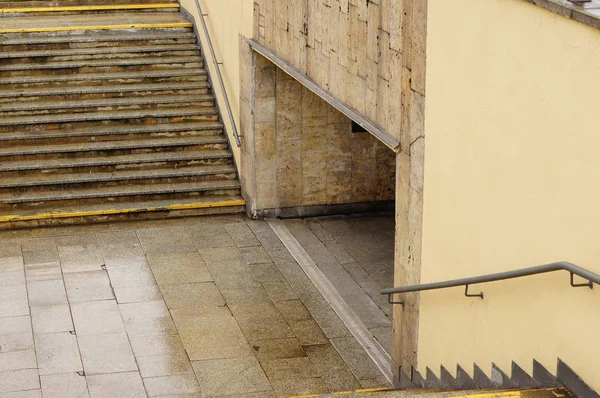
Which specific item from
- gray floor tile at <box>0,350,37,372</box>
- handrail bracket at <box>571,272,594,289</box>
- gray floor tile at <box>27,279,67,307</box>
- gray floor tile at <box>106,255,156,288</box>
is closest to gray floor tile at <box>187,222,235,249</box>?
gray floor tile at <box>106,255,156,288</box>

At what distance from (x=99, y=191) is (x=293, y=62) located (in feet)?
12.3

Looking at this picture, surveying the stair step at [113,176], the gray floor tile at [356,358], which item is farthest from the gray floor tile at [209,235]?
the gray floor tile at [356,358]

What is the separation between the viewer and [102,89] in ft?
49.3

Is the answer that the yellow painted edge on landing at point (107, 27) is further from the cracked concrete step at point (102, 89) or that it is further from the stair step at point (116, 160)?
the stair step at point (116, 160)

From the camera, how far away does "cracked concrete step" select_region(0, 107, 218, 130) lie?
14320 millimetres

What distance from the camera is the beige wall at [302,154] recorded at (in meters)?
13.2

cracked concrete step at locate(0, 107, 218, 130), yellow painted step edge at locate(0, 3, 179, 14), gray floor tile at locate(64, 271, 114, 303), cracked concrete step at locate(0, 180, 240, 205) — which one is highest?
yellow painted step edge at locate(0, 3, 179, 14)

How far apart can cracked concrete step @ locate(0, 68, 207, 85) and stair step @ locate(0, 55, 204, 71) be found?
0.12 m

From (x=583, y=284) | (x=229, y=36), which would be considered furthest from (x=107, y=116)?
(x=583, y=284)

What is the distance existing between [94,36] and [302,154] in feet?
14.5

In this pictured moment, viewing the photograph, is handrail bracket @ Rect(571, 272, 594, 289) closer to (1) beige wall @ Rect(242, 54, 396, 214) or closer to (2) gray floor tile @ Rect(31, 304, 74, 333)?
(2) gray floor tile @ Rect(31, 304, 74, 333)

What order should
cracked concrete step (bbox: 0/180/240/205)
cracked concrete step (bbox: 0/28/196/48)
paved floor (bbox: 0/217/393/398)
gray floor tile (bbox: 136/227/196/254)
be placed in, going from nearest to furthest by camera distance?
1. paved floor (bbox: 0/217/393/398)
2. gray floor tile (bbox: 136/227/196/254)
3. cracked concrete step (bbox: 0/180/240/205)
4. cracked concrete step (bbox: 0/28/196/48)

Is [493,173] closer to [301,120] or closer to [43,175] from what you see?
[301,120]

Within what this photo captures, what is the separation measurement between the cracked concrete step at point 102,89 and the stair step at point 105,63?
379 millimetres
